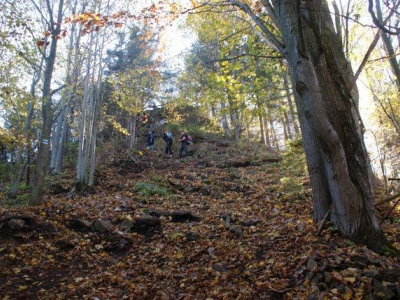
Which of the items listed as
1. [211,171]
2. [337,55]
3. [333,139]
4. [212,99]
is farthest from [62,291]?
[211,171]

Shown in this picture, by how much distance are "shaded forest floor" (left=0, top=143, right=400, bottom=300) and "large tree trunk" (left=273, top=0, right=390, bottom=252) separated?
415 millimetres

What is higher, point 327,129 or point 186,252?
point 327,129

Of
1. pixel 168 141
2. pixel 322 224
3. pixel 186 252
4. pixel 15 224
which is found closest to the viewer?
pixel 322 224

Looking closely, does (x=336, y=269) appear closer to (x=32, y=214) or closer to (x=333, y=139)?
(x=333, y=139)

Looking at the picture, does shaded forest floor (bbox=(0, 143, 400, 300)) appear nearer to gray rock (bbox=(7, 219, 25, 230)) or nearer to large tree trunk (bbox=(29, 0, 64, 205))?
gray rock (bbox=(7, 219, 25, 230))

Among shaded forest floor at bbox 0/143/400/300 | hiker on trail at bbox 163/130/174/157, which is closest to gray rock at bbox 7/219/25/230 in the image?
shaded forest floor at bbox 0/143/400/300

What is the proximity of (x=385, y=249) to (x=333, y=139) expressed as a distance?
1.73 meters

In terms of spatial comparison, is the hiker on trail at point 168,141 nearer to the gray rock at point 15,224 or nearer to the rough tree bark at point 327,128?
the gray rock at point 15,224

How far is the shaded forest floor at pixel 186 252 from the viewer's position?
12.2 ft

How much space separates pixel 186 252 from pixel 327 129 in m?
3.40

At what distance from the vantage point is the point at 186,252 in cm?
570

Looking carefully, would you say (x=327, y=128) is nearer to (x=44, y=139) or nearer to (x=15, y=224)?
(x=15, y=224)

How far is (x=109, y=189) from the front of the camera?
11.6 m

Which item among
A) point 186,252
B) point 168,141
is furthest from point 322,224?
point 168,141
